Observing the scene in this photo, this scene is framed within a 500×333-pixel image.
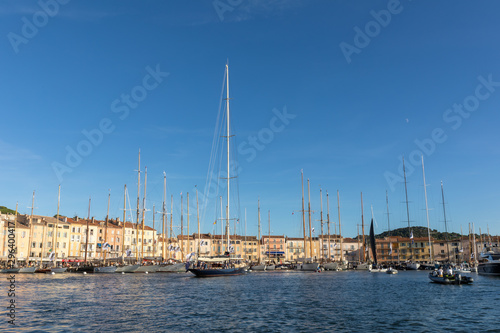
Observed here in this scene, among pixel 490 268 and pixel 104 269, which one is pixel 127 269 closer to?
A: pixel 104 269

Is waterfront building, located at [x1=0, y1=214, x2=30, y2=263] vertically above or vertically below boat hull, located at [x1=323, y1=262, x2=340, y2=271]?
above

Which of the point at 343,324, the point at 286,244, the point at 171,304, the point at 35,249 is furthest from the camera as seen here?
the point at 286,244

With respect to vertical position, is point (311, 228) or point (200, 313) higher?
point (311, 228)

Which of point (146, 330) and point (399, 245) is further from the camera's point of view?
point (399, 245)

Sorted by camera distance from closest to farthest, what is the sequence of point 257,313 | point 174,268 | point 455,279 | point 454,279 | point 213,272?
point 257,313 < point 455,279 < point 454,279 < point 213,272 < point 174,268

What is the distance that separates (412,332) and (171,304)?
62.3ft

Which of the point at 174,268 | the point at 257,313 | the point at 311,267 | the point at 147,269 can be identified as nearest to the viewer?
the point at 257,313

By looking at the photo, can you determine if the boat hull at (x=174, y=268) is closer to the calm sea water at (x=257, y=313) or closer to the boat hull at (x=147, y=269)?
the boat hull at (x=147, y=269)

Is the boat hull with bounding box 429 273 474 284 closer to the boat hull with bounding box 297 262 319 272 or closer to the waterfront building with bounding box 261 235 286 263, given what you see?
the boat hull with bounding box 297 262 319 272

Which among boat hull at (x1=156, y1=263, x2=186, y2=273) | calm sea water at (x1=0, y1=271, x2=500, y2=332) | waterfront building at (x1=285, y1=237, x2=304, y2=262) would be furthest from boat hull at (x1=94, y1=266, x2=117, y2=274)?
waterfront building at (x1=285, y1=237, x2=304, y2=262)

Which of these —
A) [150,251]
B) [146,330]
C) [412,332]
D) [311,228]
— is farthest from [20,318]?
[150,251]

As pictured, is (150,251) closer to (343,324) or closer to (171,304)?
(171,304)

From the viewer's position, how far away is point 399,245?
538 feet

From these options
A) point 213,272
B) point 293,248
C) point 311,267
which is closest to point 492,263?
point 311,267
